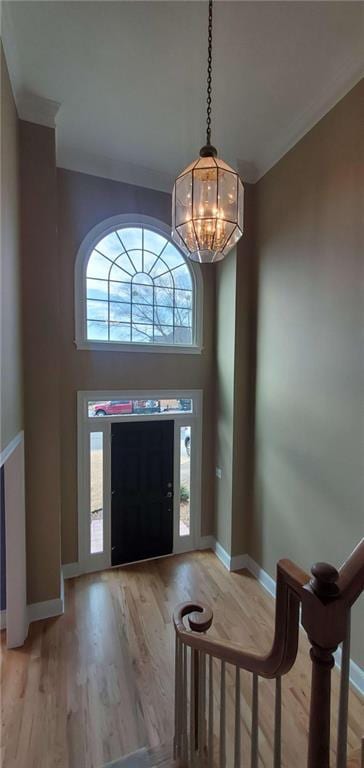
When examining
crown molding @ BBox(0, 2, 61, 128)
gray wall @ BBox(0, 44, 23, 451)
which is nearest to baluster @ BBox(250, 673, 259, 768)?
gray wall @ BBox(0, 44, 23, 451)

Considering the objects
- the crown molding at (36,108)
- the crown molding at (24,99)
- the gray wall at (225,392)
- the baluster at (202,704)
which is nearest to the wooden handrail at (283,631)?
the baluster at (202,704)

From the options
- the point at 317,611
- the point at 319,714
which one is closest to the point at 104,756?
the point at 319,714

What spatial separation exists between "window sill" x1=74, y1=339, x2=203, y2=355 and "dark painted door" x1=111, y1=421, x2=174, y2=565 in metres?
0.92

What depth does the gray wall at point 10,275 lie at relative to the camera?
89.2 inches

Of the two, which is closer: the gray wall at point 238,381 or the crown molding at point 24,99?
the crown molding at point 24,99

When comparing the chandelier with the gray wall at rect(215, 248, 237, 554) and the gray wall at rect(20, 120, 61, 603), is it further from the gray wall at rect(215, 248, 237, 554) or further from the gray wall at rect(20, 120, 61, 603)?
the gray wall at rect(215, 248, 237, 554)

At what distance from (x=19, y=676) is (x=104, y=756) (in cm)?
97

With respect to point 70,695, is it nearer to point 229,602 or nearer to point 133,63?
point 229,602

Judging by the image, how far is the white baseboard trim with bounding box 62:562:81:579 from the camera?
12.4ft

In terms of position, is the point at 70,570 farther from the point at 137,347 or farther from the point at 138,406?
the point at 137,347

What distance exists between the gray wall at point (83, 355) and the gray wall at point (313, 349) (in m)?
1.24

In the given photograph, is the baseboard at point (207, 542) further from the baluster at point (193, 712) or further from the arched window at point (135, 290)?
the baluster at point (193, 712)

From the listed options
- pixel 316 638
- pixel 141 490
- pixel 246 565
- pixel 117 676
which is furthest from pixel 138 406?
pixel 316 638

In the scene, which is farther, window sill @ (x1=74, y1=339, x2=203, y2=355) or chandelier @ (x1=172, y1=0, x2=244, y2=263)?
window sill @ (x1=74, y1=339, x2=203, y2=355)
